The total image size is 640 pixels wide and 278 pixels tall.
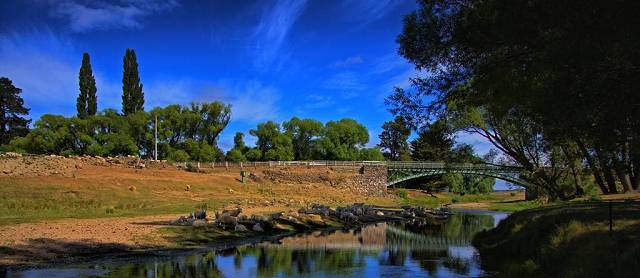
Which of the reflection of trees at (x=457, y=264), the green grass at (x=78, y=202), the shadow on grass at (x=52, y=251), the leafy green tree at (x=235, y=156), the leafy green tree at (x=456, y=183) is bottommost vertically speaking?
the reflection of trees at (x=457, y=264)

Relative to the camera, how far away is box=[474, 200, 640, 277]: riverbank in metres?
12.0

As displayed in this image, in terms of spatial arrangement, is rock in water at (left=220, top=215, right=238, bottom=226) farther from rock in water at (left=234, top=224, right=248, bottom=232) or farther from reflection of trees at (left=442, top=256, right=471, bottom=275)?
reflection of trees at (left=442, top=256, right=471, bottom=275)

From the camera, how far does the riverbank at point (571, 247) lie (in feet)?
39.3

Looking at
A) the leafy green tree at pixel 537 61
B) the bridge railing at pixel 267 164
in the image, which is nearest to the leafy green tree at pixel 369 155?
the bridge railing at pixel 267 164

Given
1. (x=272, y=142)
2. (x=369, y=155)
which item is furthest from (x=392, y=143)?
(x=272, y=142)

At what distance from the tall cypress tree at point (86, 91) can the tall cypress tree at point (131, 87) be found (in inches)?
183

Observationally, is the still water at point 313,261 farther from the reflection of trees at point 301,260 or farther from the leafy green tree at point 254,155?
the leafy green tree at point 254,155

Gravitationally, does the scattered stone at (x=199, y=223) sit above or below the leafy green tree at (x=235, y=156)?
below

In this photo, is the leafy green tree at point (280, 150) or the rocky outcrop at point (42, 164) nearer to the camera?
the rocky outcrop at point (42, 164)

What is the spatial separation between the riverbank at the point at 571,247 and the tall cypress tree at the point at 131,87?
3065 inches

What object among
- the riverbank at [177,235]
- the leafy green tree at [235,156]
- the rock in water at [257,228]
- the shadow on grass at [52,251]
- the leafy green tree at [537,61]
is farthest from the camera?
the leafy green tree at [235,156]

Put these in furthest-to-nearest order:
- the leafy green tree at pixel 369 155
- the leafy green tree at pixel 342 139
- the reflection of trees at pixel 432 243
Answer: the leafy green tree at pixel 369 155
the leafy green tree at pixel 342 139
the reflection of trees at pixel 432 243

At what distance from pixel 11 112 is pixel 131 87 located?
21129 millimetres

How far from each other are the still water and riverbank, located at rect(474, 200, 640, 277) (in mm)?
1392
